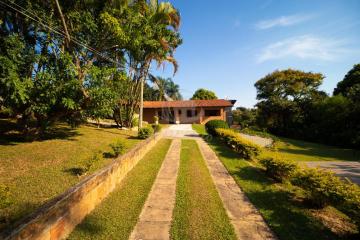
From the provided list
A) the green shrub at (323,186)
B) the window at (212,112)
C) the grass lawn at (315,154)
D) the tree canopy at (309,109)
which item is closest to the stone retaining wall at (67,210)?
the green shrub at (323,186)

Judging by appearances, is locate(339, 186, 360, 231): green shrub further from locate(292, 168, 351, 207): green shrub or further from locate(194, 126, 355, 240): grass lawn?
locate(194, 126, 355, 240): grass lawn

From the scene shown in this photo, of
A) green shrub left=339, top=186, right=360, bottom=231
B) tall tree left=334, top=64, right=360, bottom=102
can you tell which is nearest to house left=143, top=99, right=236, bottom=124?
tall tree left=334, top=64, right=360, bottom=102

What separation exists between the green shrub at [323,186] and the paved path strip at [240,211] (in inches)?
61.1

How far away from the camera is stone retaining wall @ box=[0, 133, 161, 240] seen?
116 inches

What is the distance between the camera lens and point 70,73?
31.1ft

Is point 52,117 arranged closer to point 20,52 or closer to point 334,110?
point 20,52

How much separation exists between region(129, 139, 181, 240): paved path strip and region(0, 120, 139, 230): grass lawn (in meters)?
2.28

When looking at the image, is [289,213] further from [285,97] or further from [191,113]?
[285,97]

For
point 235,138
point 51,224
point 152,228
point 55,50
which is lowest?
point 152,228

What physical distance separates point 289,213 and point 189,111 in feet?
97.5

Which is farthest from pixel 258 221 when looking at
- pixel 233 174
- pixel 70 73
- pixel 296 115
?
pixel 296 115

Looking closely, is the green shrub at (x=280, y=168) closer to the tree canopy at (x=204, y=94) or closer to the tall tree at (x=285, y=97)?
the tall tree at (x=285, y=97)

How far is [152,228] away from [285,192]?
13.7 ft

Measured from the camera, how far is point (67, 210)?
3842 mm
